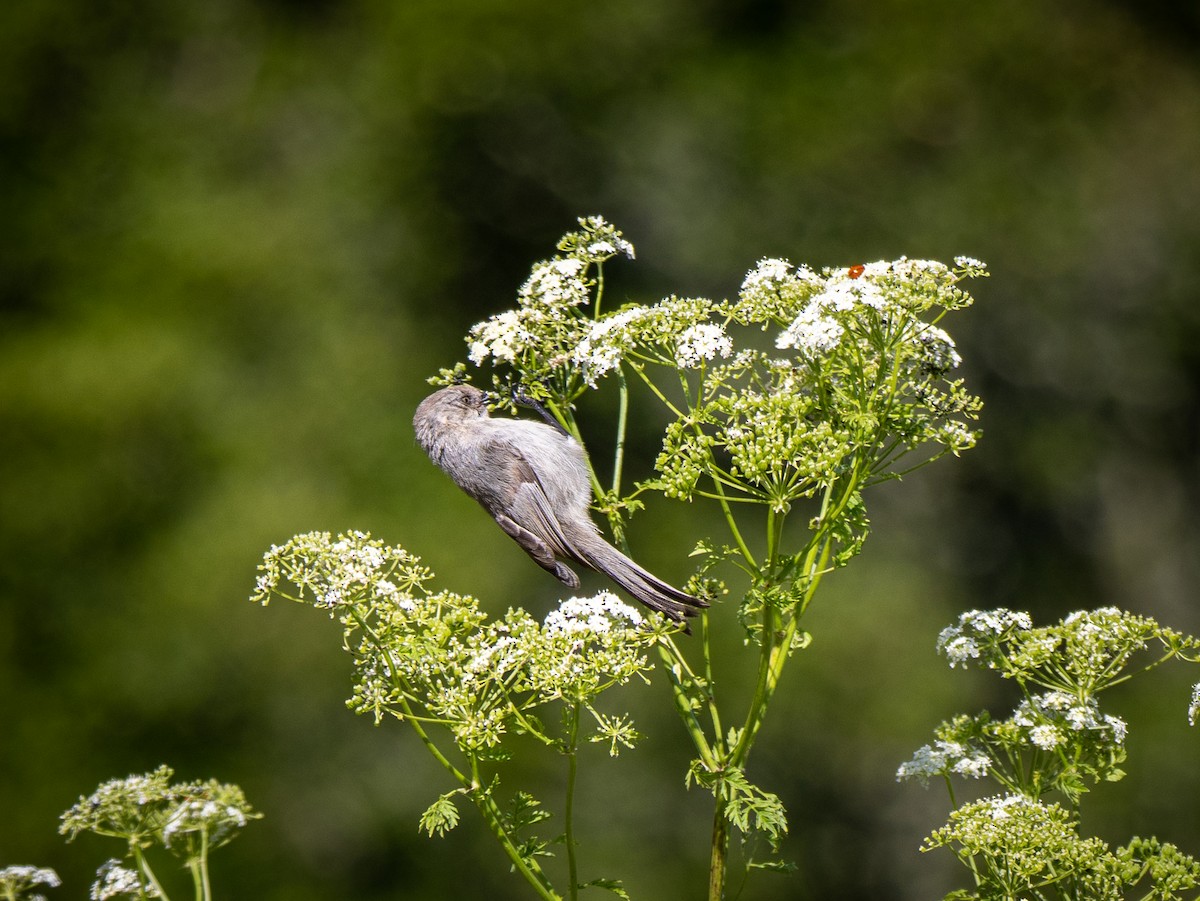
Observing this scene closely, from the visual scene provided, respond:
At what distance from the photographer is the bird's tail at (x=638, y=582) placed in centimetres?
276

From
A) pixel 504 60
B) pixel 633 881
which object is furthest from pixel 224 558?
pixel 504 60

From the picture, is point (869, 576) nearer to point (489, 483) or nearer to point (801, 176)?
point (801, 176)

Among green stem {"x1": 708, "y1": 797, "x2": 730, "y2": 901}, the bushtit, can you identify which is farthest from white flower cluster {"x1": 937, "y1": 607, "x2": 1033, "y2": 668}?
the bushtit

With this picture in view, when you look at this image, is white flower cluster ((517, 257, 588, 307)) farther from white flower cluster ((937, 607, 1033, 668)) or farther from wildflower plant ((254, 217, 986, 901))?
white flower cluster ((937, 607, 1033, 668))

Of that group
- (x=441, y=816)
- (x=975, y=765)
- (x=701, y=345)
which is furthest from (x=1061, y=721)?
(x=441, y=816)

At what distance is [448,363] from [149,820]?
9849mm

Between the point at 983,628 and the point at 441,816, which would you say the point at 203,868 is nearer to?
the point at 441,816

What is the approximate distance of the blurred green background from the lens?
1209 cm

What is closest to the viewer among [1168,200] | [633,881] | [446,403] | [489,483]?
[489,483]

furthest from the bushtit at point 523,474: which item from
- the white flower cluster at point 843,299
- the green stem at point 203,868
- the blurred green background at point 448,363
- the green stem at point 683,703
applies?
the blurred green background at point 448,363

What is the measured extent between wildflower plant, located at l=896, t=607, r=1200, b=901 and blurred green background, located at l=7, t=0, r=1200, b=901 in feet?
29.6

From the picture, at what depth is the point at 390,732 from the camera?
12156mm

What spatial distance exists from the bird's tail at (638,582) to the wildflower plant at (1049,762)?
26.4 inches

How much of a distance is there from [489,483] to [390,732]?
8.60m
